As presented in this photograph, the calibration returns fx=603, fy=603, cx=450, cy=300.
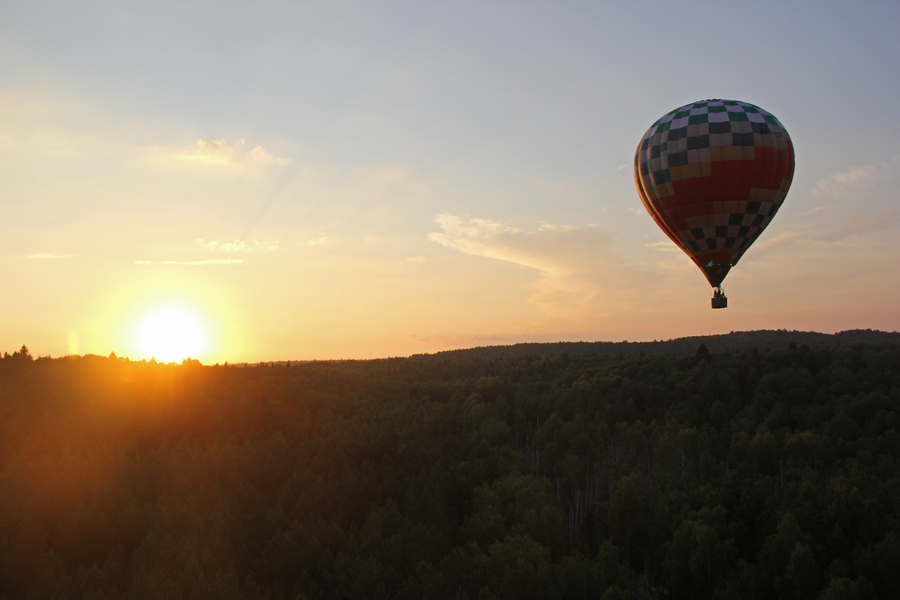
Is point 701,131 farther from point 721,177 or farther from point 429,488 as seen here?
point 429,488

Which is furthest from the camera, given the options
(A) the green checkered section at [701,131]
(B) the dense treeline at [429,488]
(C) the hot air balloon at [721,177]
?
(B) the dense treeline at [429,488]

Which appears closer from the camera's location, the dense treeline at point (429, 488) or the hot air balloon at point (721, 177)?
the hot air balloon at point (721, 177)

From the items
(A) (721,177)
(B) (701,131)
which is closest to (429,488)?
(A) (721,177)

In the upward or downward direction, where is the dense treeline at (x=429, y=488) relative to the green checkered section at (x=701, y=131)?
downward

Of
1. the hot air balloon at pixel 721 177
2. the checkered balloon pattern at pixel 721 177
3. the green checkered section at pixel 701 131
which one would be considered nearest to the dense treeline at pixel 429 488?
the hot air balloon at pixel 721 177

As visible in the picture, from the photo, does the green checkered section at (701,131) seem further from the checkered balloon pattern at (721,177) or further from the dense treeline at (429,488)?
the dense treeline at (429,488)

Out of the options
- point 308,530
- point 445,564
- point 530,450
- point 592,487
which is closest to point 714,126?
point 445,564

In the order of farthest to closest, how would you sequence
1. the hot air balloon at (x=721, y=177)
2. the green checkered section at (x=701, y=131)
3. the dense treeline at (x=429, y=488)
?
the dense treeline at (x=429, y=488) < the green checkered section at (x=701, y=131) < the hot air balloon at (x=721, y=177)

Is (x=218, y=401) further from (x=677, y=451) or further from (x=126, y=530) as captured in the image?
(x=677, y=451)
